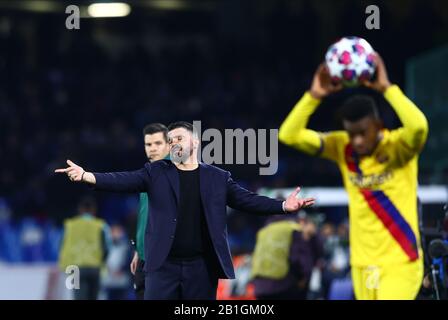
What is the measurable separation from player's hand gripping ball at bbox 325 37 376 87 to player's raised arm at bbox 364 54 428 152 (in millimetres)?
344

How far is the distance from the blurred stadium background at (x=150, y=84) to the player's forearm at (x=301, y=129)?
9.66 meters

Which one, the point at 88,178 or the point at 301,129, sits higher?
the point at 301,129

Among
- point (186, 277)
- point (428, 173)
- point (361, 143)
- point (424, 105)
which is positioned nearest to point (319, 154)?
point (361, 143)

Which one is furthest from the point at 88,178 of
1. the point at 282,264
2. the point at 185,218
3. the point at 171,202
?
the point at 282,264

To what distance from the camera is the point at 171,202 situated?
805cm

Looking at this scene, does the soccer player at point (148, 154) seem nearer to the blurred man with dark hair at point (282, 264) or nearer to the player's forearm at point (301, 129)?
the player's forearm at point (301, 129)

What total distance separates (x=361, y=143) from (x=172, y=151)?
1.40 m

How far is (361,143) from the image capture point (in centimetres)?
862

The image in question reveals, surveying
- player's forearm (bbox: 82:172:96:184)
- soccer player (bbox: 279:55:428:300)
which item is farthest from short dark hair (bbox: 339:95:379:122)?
player's forearm (bbox: 82:172:96:184)

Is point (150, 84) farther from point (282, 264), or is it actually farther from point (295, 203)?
point (295, 203)

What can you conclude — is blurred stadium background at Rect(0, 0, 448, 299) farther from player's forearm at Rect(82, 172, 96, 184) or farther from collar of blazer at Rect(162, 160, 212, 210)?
player's forearm at Rect(82, 172, 96, 184)

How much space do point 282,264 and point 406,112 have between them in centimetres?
440

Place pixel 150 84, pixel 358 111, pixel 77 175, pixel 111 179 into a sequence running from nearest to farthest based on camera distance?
pixel 77 175
pixel 111 179
pixel 358 111
pixel 150 84
